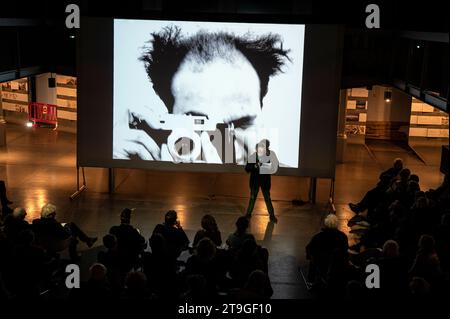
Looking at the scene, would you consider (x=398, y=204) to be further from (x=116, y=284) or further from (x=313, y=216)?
(x=116, y=284)

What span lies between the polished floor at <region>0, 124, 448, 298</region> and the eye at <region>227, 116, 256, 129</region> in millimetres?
1711

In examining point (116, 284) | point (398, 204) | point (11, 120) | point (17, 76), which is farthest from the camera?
point (11, 120)

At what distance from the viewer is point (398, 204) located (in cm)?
918

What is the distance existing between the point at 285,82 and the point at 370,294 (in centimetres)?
698

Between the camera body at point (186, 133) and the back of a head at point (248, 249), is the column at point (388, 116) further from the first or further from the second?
the back of a head at point (248, 249)

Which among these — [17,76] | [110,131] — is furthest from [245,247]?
[17,76]

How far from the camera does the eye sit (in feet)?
40.1

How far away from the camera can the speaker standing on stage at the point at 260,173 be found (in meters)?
11.6

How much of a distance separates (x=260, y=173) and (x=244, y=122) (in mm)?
1207

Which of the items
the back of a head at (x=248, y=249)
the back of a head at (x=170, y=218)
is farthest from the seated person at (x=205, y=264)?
the back of a head at (x=170, y=218)

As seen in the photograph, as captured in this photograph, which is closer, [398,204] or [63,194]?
[398,204]

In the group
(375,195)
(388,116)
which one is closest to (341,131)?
(388,116)

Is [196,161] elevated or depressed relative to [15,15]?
depressed

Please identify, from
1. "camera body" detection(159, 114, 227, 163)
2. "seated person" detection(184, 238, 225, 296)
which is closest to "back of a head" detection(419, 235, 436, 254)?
"seated person" detection(184, 238, 225, 296)
